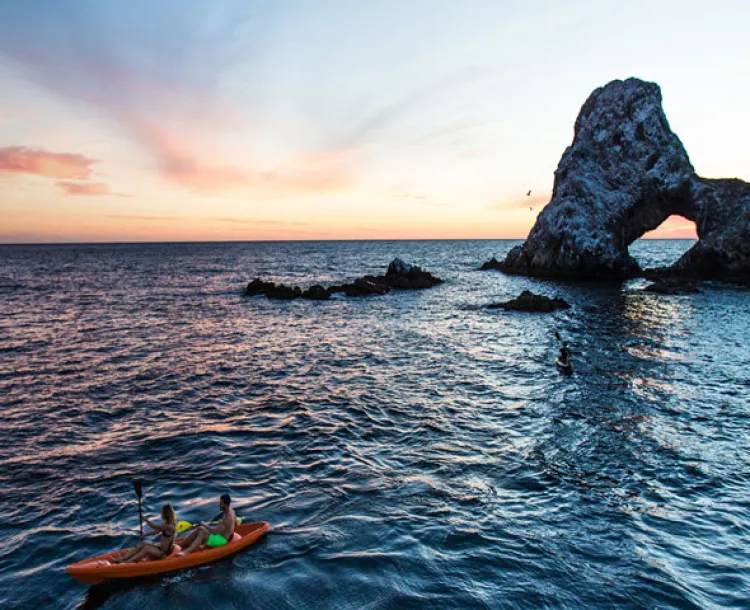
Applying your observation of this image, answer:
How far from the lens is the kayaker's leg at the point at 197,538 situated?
1098cm

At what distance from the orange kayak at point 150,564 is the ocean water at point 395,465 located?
0.71 ft

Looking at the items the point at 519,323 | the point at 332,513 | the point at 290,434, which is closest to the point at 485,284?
the point at 519,323

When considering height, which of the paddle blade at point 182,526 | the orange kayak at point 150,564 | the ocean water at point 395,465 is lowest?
the ocean water at point 395,465

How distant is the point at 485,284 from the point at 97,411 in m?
57.7

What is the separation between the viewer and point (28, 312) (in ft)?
152

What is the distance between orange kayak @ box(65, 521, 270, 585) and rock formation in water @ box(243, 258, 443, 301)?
1741 inches

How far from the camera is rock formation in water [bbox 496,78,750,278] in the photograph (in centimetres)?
6109

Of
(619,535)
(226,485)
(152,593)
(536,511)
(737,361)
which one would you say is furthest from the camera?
(737,361)

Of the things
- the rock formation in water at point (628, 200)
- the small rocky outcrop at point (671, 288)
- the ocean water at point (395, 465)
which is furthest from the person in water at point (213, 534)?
the rock formation in water at point (628, 200)

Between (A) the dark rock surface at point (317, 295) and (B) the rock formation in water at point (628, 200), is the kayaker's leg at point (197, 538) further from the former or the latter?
(B) the rock formation in water at point (628, 200)

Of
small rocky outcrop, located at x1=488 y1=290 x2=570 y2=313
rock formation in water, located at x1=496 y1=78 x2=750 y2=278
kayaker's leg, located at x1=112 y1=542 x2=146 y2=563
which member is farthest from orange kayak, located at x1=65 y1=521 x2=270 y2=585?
rock formation in water, located at x1=496 y1=78 x2=750 y2=278

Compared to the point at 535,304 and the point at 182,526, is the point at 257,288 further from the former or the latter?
the point at 182,526

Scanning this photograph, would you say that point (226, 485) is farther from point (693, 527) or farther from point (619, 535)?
point (693, 527)

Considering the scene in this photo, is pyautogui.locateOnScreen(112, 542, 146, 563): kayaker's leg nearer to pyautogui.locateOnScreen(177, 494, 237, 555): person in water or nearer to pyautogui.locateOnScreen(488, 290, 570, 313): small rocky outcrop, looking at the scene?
pyautogui.locateOnScreen(177, 494, 237, 555): person in water
